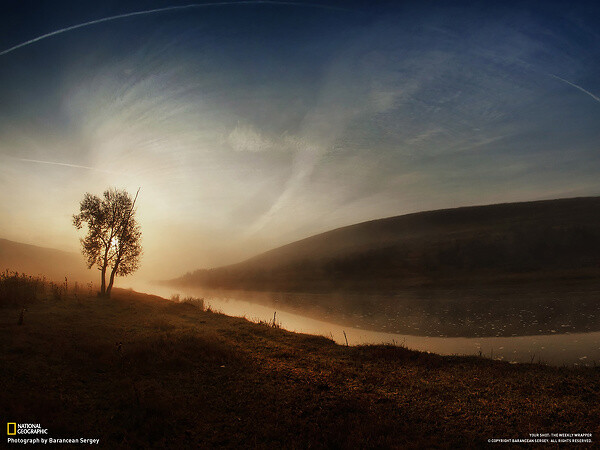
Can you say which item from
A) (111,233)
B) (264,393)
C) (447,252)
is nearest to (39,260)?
(111,233)

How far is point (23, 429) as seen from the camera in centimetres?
823

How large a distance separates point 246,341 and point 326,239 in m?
114

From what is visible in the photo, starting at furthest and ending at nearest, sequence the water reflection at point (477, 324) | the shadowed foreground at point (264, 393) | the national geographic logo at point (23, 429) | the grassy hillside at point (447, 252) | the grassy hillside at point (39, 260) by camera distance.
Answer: the grassy hillside at point (39, 260)
the grassy hillside at point (447, 252)
the water reflection at point (477, 324)
the shadowed foreground at point (264, 393)
the national geographic logo at point (23, 429)

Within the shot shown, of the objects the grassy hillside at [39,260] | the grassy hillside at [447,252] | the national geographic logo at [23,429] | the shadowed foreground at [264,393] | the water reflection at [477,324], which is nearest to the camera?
→ the national geographic logo at [23,429]

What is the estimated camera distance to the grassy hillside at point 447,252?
67312 mm

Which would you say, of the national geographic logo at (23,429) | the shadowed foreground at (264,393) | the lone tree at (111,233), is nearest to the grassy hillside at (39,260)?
the lone tree at (111,233)

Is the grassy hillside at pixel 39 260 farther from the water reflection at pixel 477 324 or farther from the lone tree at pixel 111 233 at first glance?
the water reflection at pixel 477 324

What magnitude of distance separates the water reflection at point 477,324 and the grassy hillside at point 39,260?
14485 cm

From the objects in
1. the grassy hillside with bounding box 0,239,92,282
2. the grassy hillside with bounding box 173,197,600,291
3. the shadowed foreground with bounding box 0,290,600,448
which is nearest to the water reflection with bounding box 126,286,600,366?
the shadowed foreground with bounding box 0,290,600,448

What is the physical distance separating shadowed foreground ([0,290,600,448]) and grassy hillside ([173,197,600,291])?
187 ft

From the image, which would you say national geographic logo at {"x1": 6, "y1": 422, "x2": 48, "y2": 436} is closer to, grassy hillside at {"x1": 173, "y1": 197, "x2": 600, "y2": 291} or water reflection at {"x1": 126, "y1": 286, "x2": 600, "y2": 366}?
water reflection at {"x1": 126, "y1": 286, "x2": 600, "y2": 366}

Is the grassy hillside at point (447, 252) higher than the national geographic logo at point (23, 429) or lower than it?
higher

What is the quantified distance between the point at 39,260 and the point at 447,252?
209m

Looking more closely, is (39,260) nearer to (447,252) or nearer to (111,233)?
(111,233)
